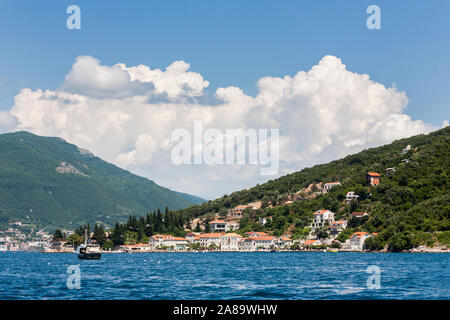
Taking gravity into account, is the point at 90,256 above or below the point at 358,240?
below

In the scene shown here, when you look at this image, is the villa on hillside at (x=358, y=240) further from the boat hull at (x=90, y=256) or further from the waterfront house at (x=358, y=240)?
the boat hull at (x=90, y=256)

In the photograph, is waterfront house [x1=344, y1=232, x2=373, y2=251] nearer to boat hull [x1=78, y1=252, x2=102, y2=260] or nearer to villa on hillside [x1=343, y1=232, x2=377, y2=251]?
villa on hillside [x1=343, y1=232, x2=377, y2=251]

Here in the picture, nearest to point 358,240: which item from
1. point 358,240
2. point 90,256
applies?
point 358,240

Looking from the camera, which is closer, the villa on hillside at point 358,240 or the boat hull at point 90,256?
the boat hull at point 90,256

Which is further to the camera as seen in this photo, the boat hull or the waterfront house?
the waterfront house

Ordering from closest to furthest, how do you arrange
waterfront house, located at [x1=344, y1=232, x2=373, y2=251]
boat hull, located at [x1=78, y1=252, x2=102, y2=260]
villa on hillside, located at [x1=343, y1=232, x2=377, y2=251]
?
boat hull, located at [x1=78, y1=252, x2=102, y2=260], villa on hillside, located at [x1=343, y1=232, x2=377, y2=251], waterfront house, located at [x1=344, y1=232, x2=373, y2=251]

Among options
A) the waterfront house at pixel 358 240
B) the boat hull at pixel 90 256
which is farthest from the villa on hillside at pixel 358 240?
the boat hull at pixel 90 256

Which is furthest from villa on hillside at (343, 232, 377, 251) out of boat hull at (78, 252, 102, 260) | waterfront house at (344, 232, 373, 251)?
boat hull at (78, 252, 102, 260)

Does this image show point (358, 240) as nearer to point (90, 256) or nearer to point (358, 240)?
point (358, 240)

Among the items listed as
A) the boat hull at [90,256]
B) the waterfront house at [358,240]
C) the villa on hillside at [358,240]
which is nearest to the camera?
the boat hull at [90,256]

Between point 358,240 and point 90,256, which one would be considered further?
point 358,240
